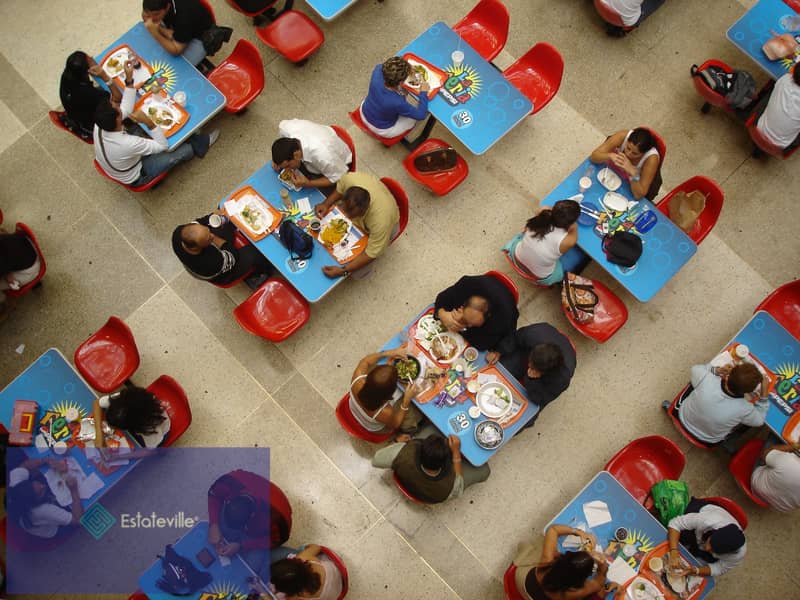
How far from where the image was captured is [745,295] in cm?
722

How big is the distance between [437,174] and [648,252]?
2.22m

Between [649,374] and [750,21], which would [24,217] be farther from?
[750,21]

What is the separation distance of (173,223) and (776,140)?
21.1 ft

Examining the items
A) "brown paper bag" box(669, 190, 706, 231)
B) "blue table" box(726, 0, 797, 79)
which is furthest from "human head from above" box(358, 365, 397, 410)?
"blue table" box(726, 0, 797, 79)

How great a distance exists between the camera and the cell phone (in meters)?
5.49

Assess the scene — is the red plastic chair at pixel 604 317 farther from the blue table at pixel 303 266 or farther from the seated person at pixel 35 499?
the seated person at pixel 35 499

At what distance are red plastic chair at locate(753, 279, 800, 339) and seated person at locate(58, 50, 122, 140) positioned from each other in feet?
21.8

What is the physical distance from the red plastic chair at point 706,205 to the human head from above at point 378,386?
3258 millimetres

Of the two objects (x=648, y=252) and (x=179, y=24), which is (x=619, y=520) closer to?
(x=648, y=252)

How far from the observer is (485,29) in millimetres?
7344

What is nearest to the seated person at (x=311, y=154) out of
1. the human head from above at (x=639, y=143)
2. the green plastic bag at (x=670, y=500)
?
the human head from above at (x=639, y=143)

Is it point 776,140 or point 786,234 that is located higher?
point 776,140

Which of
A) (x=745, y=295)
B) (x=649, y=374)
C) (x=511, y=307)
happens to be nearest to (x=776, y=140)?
(x=745, y=295)

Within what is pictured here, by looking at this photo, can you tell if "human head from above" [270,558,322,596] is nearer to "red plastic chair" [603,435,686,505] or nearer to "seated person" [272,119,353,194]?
"red plastic chair" [603,435,686,505]
